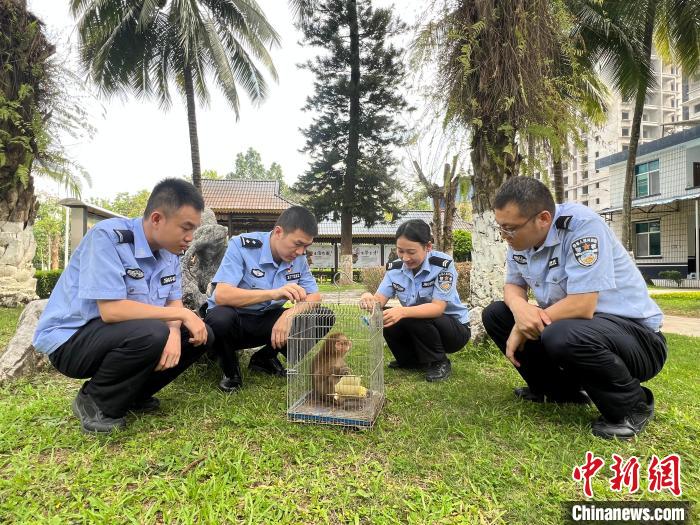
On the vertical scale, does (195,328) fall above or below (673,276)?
above

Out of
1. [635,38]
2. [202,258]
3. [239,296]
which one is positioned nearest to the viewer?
[239,296]

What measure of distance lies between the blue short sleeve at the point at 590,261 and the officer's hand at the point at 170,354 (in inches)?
76.5

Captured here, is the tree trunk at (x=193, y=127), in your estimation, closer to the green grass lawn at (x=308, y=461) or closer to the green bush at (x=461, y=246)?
the green grass lawn at (x=308, y=461)

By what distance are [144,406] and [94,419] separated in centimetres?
31

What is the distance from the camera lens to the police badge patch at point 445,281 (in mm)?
3205

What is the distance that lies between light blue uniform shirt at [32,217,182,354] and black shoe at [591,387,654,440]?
92.7 inches

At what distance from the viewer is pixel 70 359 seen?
6.73ft

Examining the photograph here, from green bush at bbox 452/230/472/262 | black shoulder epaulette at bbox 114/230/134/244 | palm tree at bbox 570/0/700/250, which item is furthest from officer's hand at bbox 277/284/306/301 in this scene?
green bush at bbox 452/230/472/262

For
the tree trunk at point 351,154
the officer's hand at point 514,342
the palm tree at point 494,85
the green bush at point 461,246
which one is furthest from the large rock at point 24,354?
the green bush at point 461,246

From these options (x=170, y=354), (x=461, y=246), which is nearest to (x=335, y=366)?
(x=170, y=354)

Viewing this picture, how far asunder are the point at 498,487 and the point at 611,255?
4.11ft

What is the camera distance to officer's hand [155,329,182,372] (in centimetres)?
209

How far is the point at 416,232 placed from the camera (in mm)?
3154

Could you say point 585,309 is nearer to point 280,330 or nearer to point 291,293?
point 291,293
